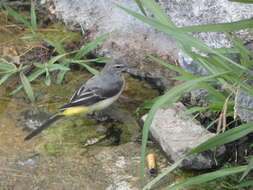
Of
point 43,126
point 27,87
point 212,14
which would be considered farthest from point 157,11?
point 27,87

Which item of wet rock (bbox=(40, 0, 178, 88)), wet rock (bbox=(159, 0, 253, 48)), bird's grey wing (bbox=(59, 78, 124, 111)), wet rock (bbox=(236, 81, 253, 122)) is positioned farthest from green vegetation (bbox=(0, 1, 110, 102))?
wet rock (bbox=(236, 81, 253, 122))

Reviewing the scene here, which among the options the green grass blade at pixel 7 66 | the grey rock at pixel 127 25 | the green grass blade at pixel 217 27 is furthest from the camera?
the green grass blade at pixel 7 66

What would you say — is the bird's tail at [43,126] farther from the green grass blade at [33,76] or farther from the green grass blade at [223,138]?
the green grass blade at [223,138]

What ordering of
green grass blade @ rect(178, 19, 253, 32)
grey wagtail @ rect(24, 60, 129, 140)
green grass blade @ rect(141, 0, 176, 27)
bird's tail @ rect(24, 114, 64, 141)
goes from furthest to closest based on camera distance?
grey wagtail @ rect(24, 60, 129, 140) → bird's tail @ rect(24, 114, 64, 141) → green grass blade @ rect(141, 0, 176, 27) → green grass blade @ rect(178, 19, 253, 32)

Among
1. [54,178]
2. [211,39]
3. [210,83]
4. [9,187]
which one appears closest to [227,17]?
[211,39]

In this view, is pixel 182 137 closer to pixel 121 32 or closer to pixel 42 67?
pixel 42 67

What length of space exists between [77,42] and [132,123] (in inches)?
64.3

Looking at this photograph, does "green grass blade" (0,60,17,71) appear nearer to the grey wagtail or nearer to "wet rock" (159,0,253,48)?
the grey wagtail

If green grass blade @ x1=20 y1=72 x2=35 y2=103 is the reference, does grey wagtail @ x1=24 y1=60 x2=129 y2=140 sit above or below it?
below

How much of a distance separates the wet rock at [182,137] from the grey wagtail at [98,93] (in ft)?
2.64

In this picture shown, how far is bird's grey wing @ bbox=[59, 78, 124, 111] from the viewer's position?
5.26 meters

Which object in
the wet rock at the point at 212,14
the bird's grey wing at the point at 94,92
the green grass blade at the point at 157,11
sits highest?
the green grass blade at the point at 157,11

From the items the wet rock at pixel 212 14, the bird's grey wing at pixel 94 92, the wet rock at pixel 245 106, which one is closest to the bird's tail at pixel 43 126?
the bird's grey wing at pixel 94 92

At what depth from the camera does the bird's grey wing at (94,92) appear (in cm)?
526
